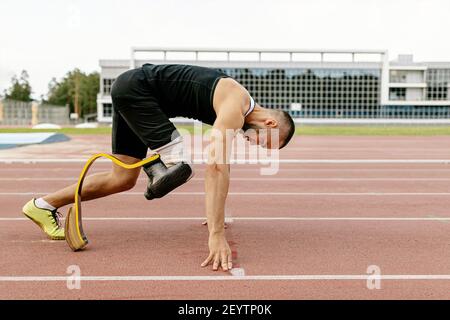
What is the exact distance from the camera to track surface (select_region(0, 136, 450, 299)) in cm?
335

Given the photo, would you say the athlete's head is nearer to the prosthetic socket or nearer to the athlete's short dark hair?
the athlete's short dark hair

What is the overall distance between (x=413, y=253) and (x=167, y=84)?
243cm

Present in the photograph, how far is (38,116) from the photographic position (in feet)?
213

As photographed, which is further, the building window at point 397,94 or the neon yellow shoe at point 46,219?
the building window at point 397,94

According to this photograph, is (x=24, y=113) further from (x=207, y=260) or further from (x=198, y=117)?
(x=207, y=260)

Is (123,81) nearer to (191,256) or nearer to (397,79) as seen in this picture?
(191,256)

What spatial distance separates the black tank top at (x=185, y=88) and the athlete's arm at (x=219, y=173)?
0.28m

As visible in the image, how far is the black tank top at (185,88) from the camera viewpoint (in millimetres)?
3941

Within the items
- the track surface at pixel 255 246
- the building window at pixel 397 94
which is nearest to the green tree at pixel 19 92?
the building window at pixel 397 94

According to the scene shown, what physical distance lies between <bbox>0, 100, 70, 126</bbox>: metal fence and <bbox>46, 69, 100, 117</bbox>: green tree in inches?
1107

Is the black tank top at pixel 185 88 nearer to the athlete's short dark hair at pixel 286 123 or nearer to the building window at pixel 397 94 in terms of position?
the athlete's short dark hair at pixel 286 123

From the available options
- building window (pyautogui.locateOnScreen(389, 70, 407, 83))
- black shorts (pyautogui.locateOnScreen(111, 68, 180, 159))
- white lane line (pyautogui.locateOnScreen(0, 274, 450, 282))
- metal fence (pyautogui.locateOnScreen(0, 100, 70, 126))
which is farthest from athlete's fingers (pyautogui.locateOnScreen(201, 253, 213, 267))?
building window (pyautogui.locateOnScreen(389, 70, 407, 83))

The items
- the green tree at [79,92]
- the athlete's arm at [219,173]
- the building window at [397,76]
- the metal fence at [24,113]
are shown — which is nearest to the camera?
the athlete's arm at [219,173]

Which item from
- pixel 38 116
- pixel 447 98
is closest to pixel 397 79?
pixel 447 98
